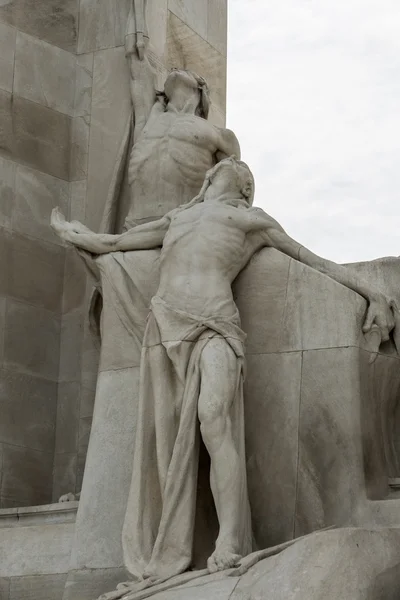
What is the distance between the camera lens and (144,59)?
15.0 m

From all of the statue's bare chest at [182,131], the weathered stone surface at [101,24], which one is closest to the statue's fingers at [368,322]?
the statue's bare chest at [182,131]

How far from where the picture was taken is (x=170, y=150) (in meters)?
14.2

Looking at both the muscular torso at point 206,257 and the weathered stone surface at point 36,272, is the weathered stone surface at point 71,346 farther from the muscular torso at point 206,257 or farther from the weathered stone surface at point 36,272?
the muscular torso at point 206,257

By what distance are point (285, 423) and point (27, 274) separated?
3633 mm

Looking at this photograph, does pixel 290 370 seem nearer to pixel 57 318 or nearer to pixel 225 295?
pixel 225 295

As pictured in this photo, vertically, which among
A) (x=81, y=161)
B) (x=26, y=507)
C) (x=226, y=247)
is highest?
(x=81, y=161)

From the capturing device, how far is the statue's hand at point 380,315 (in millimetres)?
12266

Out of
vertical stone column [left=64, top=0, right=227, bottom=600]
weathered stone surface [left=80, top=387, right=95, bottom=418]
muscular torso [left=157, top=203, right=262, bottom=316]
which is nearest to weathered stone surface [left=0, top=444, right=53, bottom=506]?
weathered stone surface [left=80, top=387, right=95, bottom=418]

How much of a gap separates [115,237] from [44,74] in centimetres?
291

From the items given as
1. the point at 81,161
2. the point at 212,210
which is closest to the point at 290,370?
the point at 212,210

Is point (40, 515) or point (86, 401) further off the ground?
point (86, 401)

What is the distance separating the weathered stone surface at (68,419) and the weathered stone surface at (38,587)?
2.01 meters

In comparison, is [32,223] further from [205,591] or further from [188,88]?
[205,591]

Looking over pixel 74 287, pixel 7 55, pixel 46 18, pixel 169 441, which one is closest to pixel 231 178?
pixel 169 441
